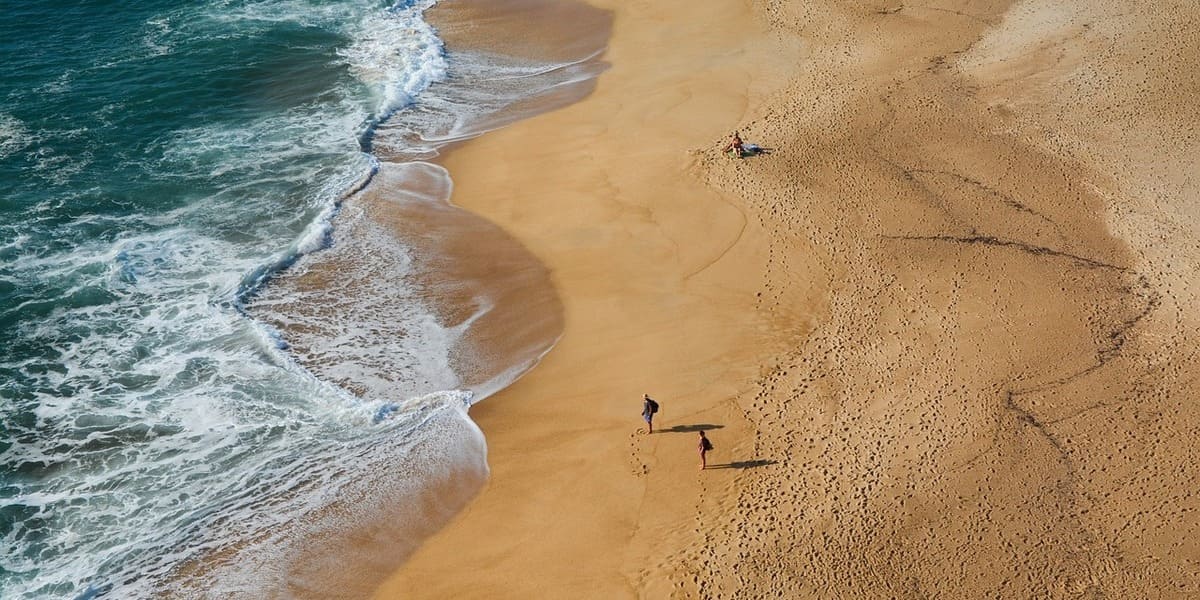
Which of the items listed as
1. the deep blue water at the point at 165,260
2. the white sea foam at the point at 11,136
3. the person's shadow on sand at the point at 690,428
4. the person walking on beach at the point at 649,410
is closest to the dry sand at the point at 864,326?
the person's shadow on sand at the point at 690,428

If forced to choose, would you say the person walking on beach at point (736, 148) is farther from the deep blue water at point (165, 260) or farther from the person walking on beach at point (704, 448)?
the deep blue water at point (165, 260)

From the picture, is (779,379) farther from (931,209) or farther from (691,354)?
(931,209)

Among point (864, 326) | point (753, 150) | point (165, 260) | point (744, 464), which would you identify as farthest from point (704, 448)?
point (165, 260)

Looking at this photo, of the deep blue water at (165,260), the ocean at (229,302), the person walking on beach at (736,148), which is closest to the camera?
the ocean at (229,302)

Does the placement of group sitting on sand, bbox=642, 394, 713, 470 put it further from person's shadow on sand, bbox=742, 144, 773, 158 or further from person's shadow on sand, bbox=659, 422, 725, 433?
person's shadow on sand, bbox=742, 144, 773, 158

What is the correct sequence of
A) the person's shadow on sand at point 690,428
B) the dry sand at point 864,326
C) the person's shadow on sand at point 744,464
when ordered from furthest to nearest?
1. the person's shadow on sand at point 690,428
2. the person's shadow on sand at point 744,464
3. the dry sand at point 864,326

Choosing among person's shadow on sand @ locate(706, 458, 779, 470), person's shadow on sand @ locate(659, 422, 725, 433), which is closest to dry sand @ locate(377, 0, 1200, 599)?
person's shadow on sand @ locate(706, 458, 779, 470)
